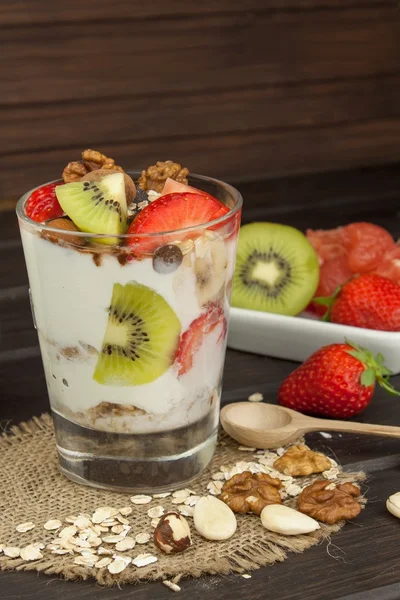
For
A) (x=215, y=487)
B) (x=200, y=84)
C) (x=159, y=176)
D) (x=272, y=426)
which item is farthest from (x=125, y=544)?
(x=200, y=84)

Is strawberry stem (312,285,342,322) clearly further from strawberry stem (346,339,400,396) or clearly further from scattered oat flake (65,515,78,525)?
scattered oat flake (65,515,78,525)

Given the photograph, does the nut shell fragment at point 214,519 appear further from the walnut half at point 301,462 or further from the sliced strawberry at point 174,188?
the sliced strawberry at point 174,188

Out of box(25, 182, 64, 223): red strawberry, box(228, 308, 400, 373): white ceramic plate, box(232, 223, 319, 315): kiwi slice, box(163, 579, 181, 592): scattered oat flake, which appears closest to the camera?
box(163, 579, 181, 592): scattered oat flake

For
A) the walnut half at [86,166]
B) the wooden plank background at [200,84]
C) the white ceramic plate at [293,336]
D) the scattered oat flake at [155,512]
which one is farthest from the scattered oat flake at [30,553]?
the wooden plank background at [200,84]

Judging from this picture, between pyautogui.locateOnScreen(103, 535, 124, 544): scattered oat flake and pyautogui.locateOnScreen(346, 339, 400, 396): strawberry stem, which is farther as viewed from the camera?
pyautogui.locateOnScreen(346, 339, 400, 396): strawberry stem

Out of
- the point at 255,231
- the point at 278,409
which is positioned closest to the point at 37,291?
the point at 278,409

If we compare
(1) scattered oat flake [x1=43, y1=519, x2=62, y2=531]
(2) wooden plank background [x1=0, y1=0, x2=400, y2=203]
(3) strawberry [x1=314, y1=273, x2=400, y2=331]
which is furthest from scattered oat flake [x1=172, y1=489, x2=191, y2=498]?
(2) wooden plank background [x1=0, y1=0, x2=400, y2=203]
